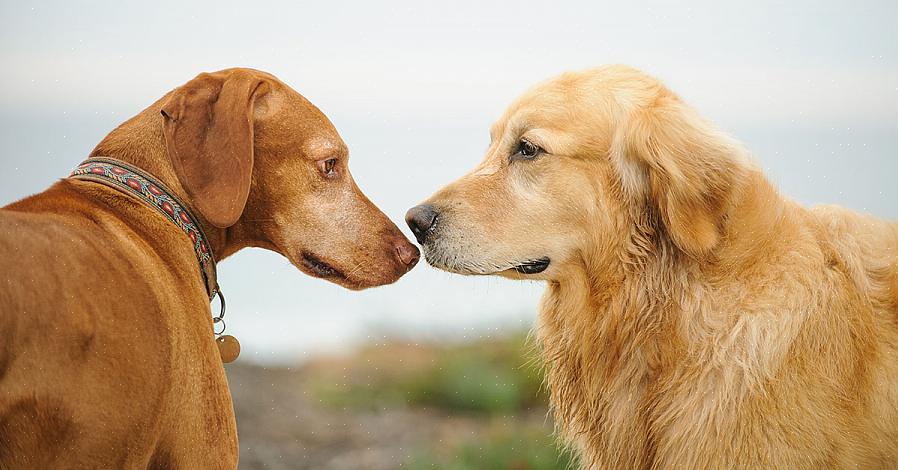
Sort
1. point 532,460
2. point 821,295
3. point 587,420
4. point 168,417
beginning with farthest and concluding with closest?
point 532,460, point 587,420, point 821,295, point 168,417

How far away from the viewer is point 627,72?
3.30 m

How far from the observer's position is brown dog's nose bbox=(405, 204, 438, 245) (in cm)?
326

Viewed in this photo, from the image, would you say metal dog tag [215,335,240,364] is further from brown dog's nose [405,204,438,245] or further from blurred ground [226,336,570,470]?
blurred ground [226,336,570,470]

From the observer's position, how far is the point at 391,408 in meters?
5.71

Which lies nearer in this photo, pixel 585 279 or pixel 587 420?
pixel 585 279

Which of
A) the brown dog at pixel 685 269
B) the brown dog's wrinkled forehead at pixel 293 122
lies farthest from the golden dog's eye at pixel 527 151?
the brown dog's wrinkled forehead at pixel 293 122

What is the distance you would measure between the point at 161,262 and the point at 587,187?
54.6 inches

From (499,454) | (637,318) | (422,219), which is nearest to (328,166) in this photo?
(422,219)

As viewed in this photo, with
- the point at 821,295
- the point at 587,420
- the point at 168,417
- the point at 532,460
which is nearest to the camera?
the point at 168,417

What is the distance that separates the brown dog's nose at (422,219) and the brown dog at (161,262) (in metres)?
0.13

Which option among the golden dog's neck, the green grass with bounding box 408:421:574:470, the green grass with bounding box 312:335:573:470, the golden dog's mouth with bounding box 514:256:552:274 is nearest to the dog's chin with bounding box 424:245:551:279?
the golden dog's mouth with bounding box 514:256:552:274

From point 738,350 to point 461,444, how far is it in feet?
8.49

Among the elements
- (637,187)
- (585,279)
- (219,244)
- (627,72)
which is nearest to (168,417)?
(219,244)

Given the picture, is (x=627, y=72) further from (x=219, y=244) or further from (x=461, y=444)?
(x=461, y=444)
